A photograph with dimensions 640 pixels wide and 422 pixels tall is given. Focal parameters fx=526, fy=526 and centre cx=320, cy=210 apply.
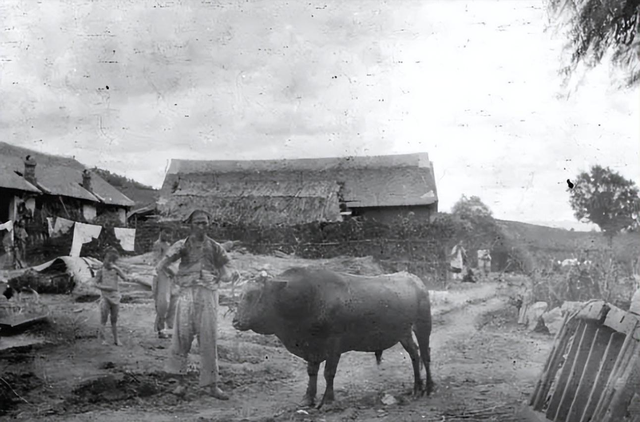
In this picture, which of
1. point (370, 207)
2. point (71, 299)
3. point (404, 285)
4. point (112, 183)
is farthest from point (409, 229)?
point (71, 299)

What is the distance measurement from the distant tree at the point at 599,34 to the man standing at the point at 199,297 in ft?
12.2

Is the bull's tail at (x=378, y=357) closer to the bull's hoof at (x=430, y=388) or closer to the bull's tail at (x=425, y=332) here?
the bull's tail at (x=425, y=332)

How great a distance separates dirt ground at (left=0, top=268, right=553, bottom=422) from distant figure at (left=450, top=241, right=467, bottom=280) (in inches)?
17.7

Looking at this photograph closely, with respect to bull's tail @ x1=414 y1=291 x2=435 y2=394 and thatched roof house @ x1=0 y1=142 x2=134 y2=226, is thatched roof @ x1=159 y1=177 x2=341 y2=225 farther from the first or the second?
bull's tail @ x1=414 y1=291 x2=435 y2=394

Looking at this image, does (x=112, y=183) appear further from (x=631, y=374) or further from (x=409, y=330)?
(x=631, y=374)

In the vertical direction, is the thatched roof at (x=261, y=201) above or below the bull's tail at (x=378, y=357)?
above

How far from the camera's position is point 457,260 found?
235 inches

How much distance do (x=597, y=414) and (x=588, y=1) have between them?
3.76 meters

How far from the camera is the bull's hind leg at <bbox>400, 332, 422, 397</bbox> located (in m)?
4.59

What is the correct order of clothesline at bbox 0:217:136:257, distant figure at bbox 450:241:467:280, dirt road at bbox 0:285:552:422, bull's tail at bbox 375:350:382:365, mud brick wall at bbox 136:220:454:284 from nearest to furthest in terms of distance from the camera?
1. dirt road at bbox 0:285:552:422
2. bull's tail at bbox 375:350:382:365
3. mud brick wall at bbox 136:220:454:284
4. clothesline at bbox 0:217:136:257
5. distant figure at bbox 450:241:467:280

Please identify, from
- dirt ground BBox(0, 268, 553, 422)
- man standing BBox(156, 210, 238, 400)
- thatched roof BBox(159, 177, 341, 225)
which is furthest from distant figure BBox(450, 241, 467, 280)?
man standing BBox(156, 210, 238, 400)

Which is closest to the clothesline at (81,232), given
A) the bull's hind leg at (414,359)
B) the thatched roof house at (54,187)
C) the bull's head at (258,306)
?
the thatched roof house at (54,187)

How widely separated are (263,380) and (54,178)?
347 cm

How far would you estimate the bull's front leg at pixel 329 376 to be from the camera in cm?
427
